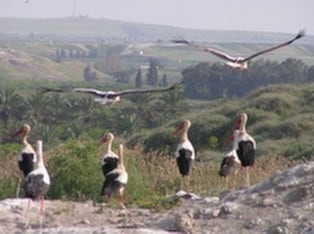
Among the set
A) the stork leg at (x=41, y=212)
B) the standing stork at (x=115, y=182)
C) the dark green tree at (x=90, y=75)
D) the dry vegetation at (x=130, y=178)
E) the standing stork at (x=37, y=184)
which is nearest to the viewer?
the standing stork at (x=37, y=184)

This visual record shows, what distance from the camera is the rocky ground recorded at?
1159 centimetres

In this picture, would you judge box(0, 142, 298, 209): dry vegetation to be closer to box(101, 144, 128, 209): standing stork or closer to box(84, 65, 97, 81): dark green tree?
box(101, 144, 128, 209): standing stork

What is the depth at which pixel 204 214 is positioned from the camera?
1221cm

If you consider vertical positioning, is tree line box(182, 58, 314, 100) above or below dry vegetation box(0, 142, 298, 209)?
below

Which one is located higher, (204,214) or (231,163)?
(231,163)

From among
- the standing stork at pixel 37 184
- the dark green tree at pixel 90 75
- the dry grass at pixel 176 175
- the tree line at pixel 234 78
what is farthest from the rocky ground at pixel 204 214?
the dark green tree at pixel 90 75

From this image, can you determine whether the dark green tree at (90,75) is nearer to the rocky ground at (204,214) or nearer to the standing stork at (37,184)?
the rocky ground at (204,214)

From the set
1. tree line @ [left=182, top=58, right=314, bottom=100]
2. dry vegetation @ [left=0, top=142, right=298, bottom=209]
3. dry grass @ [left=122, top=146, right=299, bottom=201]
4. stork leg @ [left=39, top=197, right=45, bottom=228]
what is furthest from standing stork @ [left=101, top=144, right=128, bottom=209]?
tree line @ [left=182, top=58, right=314, bottom=100]

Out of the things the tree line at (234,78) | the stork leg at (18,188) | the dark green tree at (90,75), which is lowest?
the dark green tree at (90,75)

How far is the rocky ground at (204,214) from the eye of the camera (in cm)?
1159

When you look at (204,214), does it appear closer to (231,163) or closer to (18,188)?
(231,163)

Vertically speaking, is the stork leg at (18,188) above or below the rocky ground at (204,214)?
below

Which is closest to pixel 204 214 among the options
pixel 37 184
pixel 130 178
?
pixel 37 184

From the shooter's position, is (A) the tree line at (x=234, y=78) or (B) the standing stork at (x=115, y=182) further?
(A) the tree line at (x=234, y=78)
